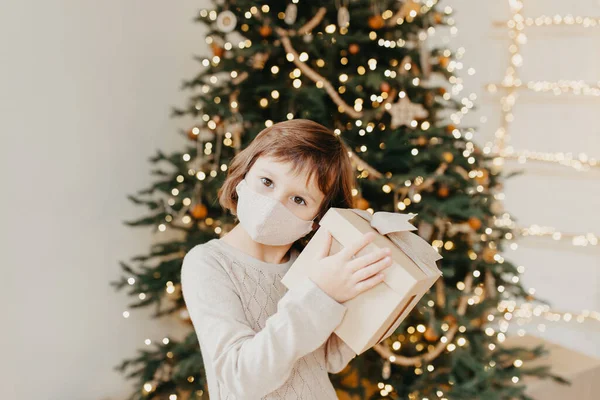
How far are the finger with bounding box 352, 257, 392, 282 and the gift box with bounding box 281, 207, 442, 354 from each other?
0.01 metres

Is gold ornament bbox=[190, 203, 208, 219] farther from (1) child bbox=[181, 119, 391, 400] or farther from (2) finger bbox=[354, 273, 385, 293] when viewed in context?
(2) finger bbox=[354, 273, 385, 293]

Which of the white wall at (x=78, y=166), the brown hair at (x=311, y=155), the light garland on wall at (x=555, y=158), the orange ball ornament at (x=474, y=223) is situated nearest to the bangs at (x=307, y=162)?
the brown hair at (x=311, y=155)

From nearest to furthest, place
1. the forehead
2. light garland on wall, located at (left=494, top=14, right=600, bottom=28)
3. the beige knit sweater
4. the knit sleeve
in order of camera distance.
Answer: the beige knit sweater < the forehead < the knit sleeve < light garland on wall, located at (left=494, top=14, right=600, bottom=28)

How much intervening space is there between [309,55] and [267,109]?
0.29m

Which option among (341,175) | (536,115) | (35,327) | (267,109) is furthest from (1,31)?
(536,115)

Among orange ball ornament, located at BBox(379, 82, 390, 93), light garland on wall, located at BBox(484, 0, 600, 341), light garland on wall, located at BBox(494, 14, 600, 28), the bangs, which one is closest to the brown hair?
the bangs

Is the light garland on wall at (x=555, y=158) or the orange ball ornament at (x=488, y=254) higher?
the light garland on wall at (x=555, y=158)

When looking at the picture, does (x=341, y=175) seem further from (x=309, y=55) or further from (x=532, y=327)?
(x=532, y=327)

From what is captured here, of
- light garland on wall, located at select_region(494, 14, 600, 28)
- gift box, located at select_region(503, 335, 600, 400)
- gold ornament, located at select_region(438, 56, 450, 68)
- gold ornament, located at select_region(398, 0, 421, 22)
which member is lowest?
gift box, located at select_region(503, 335, 600, 400)

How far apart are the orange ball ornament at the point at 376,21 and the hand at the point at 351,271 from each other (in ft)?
4.61

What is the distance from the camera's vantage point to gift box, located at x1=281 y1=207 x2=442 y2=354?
87 centimetres

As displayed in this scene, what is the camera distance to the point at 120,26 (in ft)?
8.09

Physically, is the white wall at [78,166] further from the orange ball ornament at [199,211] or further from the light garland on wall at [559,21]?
the light garland on wall at [559,21]

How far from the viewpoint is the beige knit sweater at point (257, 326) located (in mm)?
833
